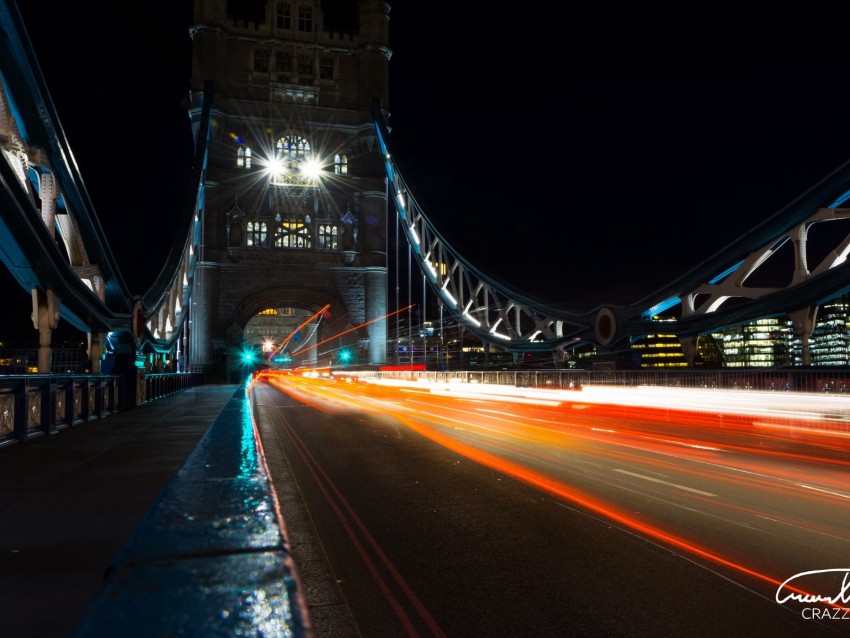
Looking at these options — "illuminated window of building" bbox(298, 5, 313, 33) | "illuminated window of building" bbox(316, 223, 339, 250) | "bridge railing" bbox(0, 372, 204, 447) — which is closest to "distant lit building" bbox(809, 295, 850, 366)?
Answer: "illuminated window of building" bbox(316, 223, 339, 250)

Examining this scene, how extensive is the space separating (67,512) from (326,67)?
230 feet

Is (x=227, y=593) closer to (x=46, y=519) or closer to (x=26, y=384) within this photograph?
(x=46, y=519)

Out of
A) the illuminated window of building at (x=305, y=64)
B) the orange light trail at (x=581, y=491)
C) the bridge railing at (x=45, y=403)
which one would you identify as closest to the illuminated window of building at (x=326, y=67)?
the illuminated window of building at (x=305, y=64)

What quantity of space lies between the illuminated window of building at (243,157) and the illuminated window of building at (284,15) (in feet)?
45.9

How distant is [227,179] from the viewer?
65125mm

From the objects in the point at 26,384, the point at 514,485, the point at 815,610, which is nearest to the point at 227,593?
the point at 815,610

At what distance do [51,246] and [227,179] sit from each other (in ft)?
176

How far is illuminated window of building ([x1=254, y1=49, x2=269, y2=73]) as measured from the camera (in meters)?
68.7

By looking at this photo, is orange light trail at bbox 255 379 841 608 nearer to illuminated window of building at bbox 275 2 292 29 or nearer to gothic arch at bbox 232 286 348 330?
gothic arch at bbox 232 286 348 330

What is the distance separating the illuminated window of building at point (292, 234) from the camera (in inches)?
2618

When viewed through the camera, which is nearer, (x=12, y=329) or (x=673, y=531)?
(x=673, y=531)

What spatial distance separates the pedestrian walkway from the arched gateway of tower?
174 feet

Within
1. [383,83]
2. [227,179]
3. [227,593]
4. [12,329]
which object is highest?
[383,83]

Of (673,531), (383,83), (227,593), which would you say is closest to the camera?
(227,593)
